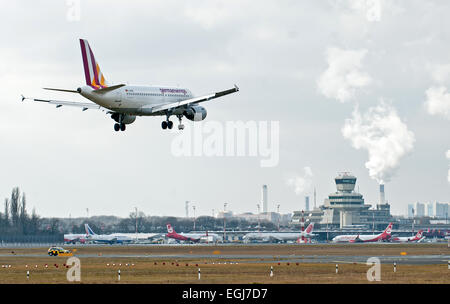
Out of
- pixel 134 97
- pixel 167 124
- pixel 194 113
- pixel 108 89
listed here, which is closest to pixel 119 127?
pixel 134 97

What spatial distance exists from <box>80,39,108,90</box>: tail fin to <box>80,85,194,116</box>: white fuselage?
5.36 ft

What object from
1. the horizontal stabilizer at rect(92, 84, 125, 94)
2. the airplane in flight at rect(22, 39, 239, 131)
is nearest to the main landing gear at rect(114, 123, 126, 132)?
the airplane in flight at rect(22, 39, 239, 131)

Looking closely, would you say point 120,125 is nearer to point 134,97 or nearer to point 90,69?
point 134,97

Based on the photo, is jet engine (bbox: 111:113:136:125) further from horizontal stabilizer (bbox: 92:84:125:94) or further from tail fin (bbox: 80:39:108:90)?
horizontal stabilizer (bbox: 92:84:125:94)

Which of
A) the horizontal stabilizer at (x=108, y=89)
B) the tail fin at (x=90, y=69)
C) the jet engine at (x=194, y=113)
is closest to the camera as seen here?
the horizontal stabilizer at (x=108, y=89)

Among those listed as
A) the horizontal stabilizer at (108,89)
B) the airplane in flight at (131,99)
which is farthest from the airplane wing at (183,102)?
the horizontal stabilizer at (108,89)

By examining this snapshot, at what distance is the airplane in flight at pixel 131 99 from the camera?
97.5 meters

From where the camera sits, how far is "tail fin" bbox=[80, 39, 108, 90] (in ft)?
322

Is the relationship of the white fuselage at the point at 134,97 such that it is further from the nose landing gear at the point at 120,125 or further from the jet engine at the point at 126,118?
the nose landing gear at the point at 120,125
